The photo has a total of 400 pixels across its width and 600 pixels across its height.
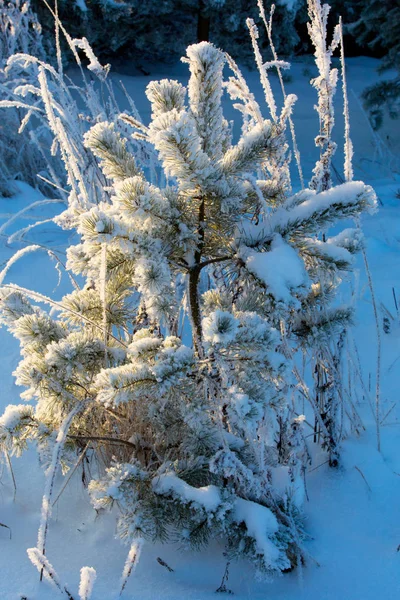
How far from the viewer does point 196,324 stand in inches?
55.4

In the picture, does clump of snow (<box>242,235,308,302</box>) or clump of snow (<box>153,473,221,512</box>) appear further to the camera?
clump of snow (<box>153,473,221,512</box>)

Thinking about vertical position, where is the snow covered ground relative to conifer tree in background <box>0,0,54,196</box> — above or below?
below

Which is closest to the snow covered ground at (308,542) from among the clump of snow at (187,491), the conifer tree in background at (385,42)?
the clump of snow at (187,491)

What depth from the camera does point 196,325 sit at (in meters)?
1.41

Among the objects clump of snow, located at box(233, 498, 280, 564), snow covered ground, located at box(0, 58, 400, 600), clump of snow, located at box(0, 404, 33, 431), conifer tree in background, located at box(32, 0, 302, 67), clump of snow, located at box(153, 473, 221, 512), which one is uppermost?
conifer tree in background, located at box(32, 0, 302, 67)

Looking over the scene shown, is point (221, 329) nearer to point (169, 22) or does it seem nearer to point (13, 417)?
point (13, 417)

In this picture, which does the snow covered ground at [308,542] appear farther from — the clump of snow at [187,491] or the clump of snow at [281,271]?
the clump of snow at [281,271]

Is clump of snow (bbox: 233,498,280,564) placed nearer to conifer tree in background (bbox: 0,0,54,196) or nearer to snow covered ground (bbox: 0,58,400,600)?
snow covered ground (bbox: 0,58,400,600)

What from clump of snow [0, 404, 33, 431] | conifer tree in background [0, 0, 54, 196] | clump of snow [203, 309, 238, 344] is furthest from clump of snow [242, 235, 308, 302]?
conifer tree in background [0, 0, 54, 196]

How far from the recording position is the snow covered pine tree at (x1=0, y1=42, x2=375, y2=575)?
1.18 metres

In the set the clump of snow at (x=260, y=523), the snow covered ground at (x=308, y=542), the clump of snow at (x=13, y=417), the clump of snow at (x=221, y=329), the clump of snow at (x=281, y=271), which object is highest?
the clump of snow at (x=281, y=271)

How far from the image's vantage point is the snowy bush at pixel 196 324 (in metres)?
1.19

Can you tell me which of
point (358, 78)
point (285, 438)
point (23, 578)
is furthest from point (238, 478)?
point (358, 78)

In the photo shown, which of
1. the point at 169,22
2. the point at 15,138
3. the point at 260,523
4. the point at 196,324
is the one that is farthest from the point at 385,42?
the point at 260,523
